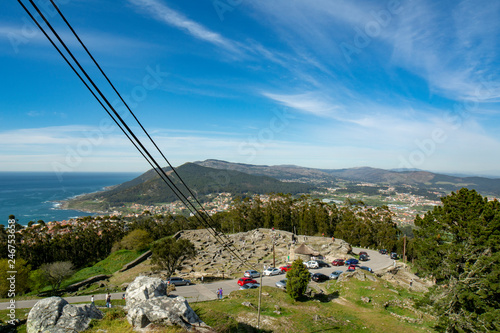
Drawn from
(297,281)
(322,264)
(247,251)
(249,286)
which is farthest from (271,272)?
(247,251)

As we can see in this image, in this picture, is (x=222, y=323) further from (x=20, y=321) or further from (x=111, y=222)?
(x=111, y=222)

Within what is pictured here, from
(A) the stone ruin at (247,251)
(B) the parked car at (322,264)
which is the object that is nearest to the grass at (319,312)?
(B) the parked car at (322,264)

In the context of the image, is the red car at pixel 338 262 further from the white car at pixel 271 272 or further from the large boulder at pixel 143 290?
the large boulder at pixel 143 290

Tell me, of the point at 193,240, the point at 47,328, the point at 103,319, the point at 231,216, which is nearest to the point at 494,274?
the point at 103,319

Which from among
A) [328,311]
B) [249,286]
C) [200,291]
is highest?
[328,311]

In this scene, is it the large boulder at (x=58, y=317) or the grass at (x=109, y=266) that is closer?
the large boulder at (x=58, y=317)

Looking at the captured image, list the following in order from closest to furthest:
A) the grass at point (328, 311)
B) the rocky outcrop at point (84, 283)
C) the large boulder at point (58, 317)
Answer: the large boulder at point (58, 317), the grass at point (328, 311), the rocky outcrop at point (84, 283)

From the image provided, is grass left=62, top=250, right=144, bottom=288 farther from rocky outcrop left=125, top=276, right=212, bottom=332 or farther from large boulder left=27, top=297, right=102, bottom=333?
rocky outcrop left=125, top=276, right=212, bottom=332

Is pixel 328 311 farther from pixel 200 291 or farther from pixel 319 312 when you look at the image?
pixel 200 291

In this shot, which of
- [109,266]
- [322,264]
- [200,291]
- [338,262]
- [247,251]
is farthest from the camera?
[247,251]
